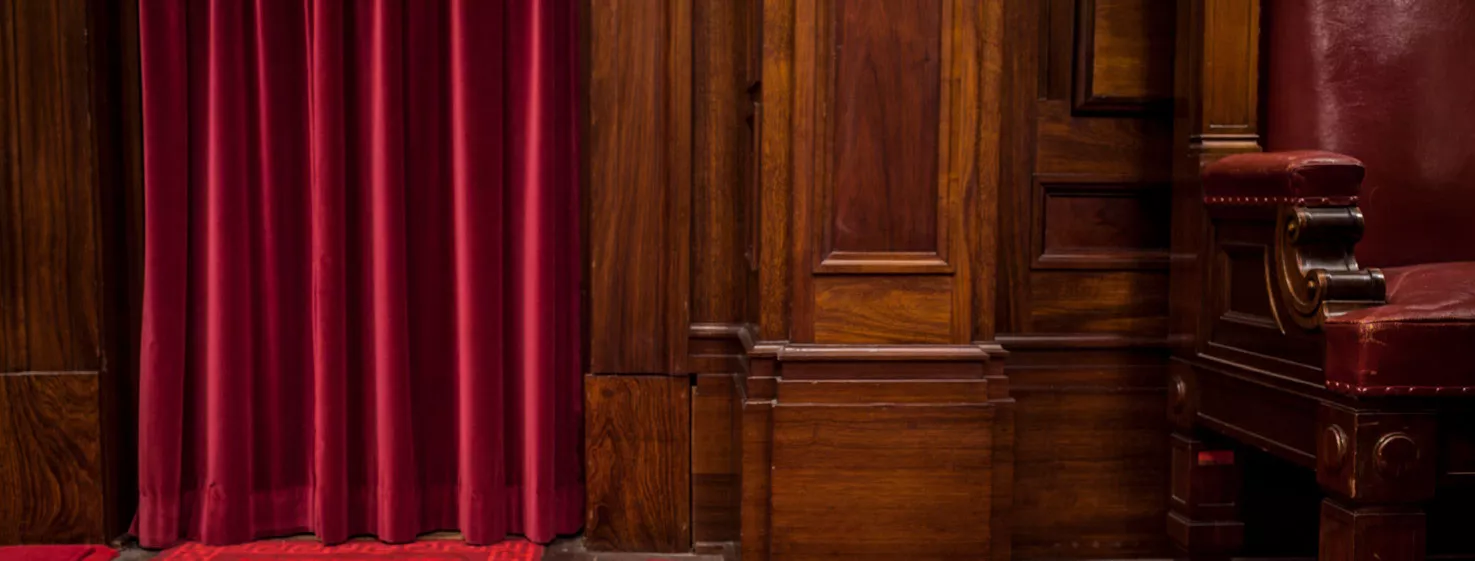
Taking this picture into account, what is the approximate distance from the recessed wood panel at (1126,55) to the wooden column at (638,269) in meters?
0.68

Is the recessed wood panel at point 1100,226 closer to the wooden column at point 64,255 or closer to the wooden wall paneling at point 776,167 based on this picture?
the wooden wall paneling at point 776,167

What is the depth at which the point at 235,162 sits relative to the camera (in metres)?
1.97

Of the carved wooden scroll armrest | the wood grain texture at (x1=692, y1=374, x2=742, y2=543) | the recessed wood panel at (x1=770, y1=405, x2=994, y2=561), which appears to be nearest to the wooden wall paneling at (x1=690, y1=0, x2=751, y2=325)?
the wood grain texture at (x1=692, y1=374, x2=742, y2=543)

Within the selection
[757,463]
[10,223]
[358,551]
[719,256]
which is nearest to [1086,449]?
[757,463]

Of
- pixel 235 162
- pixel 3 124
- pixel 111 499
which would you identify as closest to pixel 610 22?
pixel 235 162

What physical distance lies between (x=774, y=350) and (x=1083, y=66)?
2.40 ft

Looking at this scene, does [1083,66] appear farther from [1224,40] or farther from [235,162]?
[235,162]

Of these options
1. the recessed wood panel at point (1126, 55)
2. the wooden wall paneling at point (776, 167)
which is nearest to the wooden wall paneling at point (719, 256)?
the wooden wall paneling at point (776, 167)

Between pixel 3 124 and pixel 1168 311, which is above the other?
pixel 3 124

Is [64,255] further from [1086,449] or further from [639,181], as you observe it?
[1086,449]

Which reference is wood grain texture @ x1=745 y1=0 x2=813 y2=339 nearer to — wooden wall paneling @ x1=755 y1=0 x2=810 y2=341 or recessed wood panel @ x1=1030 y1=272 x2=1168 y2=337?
wooden wall paneling @ x1=755 y1=0 x2=810 y2=341

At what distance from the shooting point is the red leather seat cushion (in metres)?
1.33

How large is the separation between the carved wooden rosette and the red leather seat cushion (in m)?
0.03

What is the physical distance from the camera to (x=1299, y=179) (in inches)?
56.6
